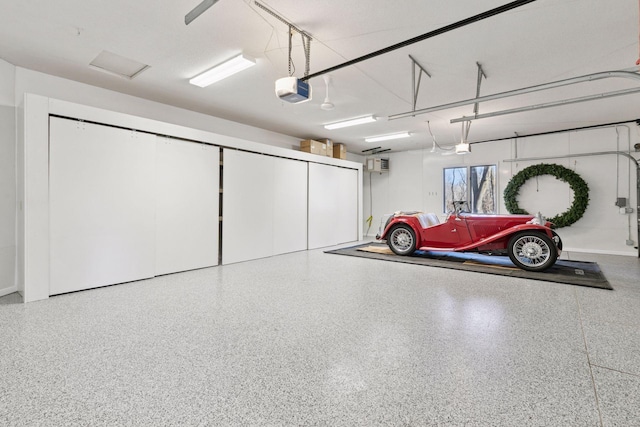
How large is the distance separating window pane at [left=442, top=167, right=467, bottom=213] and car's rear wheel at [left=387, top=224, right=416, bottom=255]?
3249 millimetres

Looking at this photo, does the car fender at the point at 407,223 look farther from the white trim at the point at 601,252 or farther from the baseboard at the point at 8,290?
the baseboard at the point at 8,290

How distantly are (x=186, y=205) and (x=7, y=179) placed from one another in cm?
212

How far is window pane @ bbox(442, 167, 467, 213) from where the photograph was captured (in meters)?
8.68

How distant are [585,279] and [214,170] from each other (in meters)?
5.99

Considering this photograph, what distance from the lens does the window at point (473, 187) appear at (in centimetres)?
823

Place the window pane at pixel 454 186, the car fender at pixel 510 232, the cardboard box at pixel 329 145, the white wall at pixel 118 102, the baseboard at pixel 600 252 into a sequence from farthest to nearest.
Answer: the window pane at pixel 454 186 < the cardboard box at pixel 329 145 < the baseboard at pixel 600 252 < the car fender at pixel 510 232 < the white wall at pixel 118 102

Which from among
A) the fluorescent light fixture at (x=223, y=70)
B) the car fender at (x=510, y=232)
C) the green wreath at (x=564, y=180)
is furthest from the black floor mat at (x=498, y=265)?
the fluorescent light fixture at (x=223, y=70)

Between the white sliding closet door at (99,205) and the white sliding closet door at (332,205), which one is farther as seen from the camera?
the white sliding closet door at (332,205)

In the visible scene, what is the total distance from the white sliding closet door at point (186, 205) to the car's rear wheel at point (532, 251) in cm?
513

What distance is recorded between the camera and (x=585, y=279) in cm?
418

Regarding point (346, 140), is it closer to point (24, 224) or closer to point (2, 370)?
point (24, 224)

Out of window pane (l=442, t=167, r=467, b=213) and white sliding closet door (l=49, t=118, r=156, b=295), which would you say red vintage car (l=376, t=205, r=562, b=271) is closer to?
window pane (l=442, t=167, r=467, b=213)

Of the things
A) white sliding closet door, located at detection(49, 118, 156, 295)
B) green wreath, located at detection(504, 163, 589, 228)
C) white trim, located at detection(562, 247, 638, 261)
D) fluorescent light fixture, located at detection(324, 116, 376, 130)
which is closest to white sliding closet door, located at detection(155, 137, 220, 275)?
white sliding closet door, located at detection(49, 118, 156, 295)

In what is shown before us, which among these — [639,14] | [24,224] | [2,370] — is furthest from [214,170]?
[639,14]
